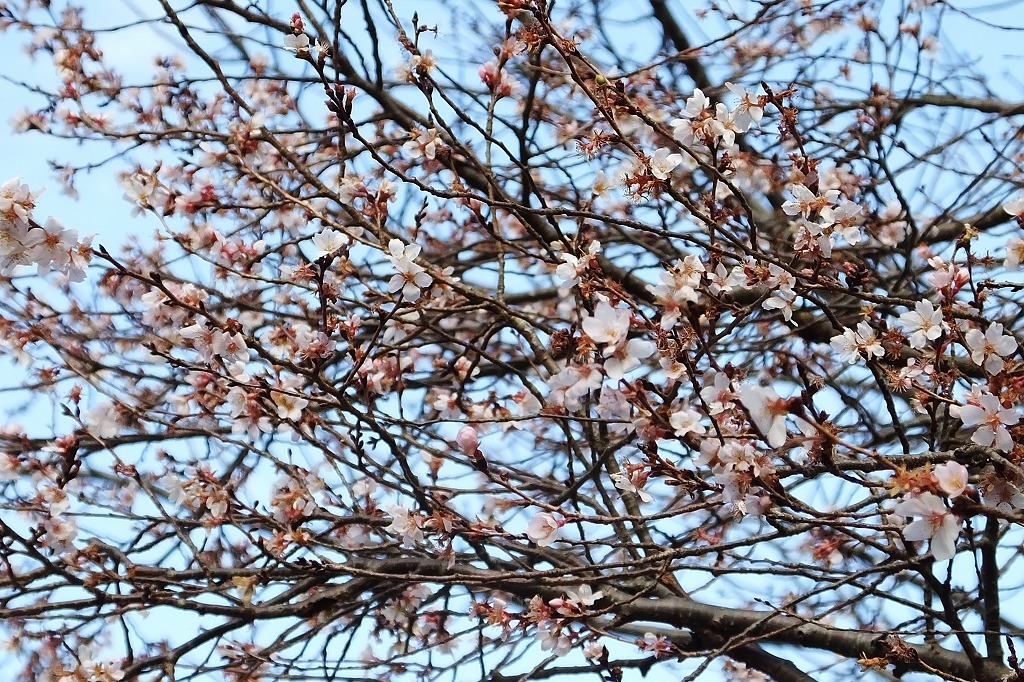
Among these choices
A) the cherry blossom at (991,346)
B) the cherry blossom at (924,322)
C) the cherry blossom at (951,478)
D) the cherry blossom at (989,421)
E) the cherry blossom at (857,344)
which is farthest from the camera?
the cherry blossom at (857,344)

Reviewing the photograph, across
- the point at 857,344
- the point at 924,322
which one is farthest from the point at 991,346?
the point at 857,344

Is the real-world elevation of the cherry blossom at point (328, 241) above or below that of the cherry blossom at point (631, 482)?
above

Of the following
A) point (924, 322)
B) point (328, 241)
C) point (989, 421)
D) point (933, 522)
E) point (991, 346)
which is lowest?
point (933, 522)

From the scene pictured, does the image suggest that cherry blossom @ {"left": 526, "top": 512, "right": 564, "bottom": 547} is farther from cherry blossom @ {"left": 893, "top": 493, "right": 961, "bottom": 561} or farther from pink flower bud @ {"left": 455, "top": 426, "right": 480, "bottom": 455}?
cherry blossom @ {"left": 893, "top": 493, "right": 961, "bottom": 561}

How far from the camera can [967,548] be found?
10.5 ft

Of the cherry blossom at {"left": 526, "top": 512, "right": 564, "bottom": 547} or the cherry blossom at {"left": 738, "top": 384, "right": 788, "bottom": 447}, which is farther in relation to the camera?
the cherry blossom at {"left": 526, "top": 512, "right": 564, "bottom": 547}

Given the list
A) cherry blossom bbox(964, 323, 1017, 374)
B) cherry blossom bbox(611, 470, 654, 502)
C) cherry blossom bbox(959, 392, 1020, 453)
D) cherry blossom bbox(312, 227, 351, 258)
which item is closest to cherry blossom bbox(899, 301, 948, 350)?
cherry blossom bbox(964, 323, 1017, 374)

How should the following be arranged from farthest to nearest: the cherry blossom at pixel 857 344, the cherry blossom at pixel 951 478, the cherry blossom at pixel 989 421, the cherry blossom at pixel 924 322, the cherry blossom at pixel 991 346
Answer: the cherry blossom at pixel 857 344 → the cherry blossom at pixel 924 322 → the cherry blossom at pixel 991 346 → the cherry blossom at pixel 989 421 → the cherry blossom at pixel 951 478

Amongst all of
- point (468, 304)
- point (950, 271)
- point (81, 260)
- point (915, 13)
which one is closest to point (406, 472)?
point (468, 304)

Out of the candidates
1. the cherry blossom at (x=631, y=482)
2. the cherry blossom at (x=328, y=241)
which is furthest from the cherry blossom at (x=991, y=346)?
the cherry blossom at (x=328, y=241)

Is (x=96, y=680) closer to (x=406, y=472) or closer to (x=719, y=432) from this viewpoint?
(x=406, y=472)

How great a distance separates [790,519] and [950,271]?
786mm

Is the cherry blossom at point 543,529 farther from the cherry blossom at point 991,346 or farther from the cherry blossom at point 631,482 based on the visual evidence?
the cherry blossom at point 991,346

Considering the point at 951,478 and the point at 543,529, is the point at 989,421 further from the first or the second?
the point at 543,529
